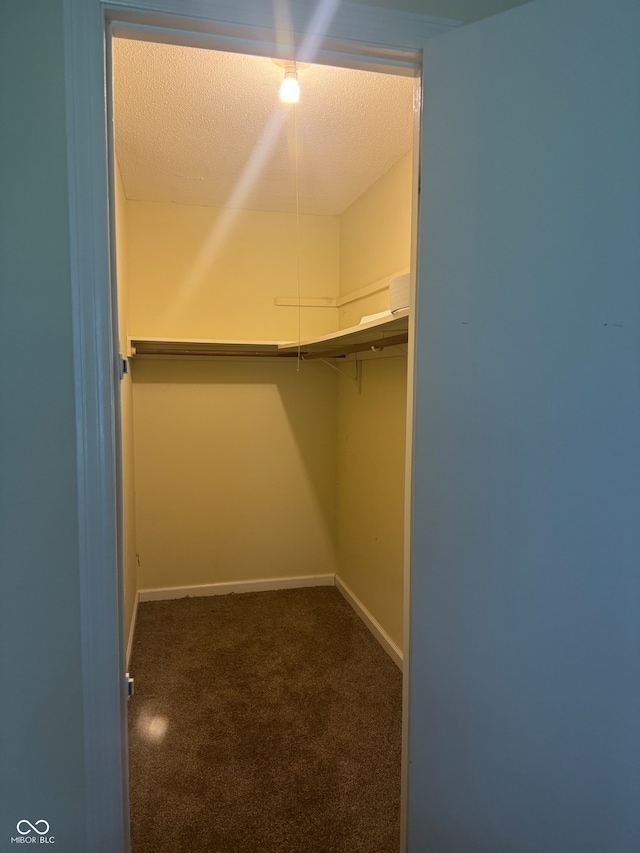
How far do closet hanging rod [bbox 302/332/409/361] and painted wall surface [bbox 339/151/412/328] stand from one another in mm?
269

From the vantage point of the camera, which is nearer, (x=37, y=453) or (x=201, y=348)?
(x=37, y=453)

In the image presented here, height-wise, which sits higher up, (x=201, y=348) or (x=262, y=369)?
(x=201, y=348)

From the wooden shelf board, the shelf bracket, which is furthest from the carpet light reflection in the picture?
the shelf bracket

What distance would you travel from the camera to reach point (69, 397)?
957 mm

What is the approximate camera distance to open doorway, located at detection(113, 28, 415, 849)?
2.55 metres

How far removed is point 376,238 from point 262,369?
1.16 meters

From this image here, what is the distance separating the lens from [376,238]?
281 cm

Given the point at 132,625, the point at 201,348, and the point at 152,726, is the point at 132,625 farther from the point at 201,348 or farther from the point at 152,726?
the point at 201,348

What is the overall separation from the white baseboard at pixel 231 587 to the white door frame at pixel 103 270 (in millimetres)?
2332

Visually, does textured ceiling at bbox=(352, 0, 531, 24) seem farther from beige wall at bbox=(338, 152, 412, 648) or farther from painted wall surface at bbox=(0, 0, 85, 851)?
beige wall at bbox=(338, 152, 412, 648)

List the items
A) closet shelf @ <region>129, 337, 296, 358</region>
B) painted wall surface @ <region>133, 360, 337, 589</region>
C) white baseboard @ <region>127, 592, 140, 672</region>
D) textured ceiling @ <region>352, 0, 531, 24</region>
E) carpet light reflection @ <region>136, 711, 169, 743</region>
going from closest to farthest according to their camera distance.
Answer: textured ceiling @ <region>352, 0, 531, 24</region>
carpet light reflection @ <region>136, 711, 169, 743</region>
white baseboard @ <region>127, 592, 140, 672</region>
closet shelf @ <region>129, 337, 296, 358</region>
painted wall surface @ <region>133, 360, 337, 589</region>

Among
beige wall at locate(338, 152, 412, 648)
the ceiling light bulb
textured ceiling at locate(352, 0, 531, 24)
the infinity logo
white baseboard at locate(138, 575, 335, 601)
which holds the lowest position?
white baseboard at locate(138, 575, 335, 601)

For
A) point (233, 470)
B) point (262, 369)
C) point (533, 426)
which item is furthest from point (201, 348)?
point (533, 426)

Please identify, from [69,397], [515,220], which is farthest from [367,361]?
[69,397]
